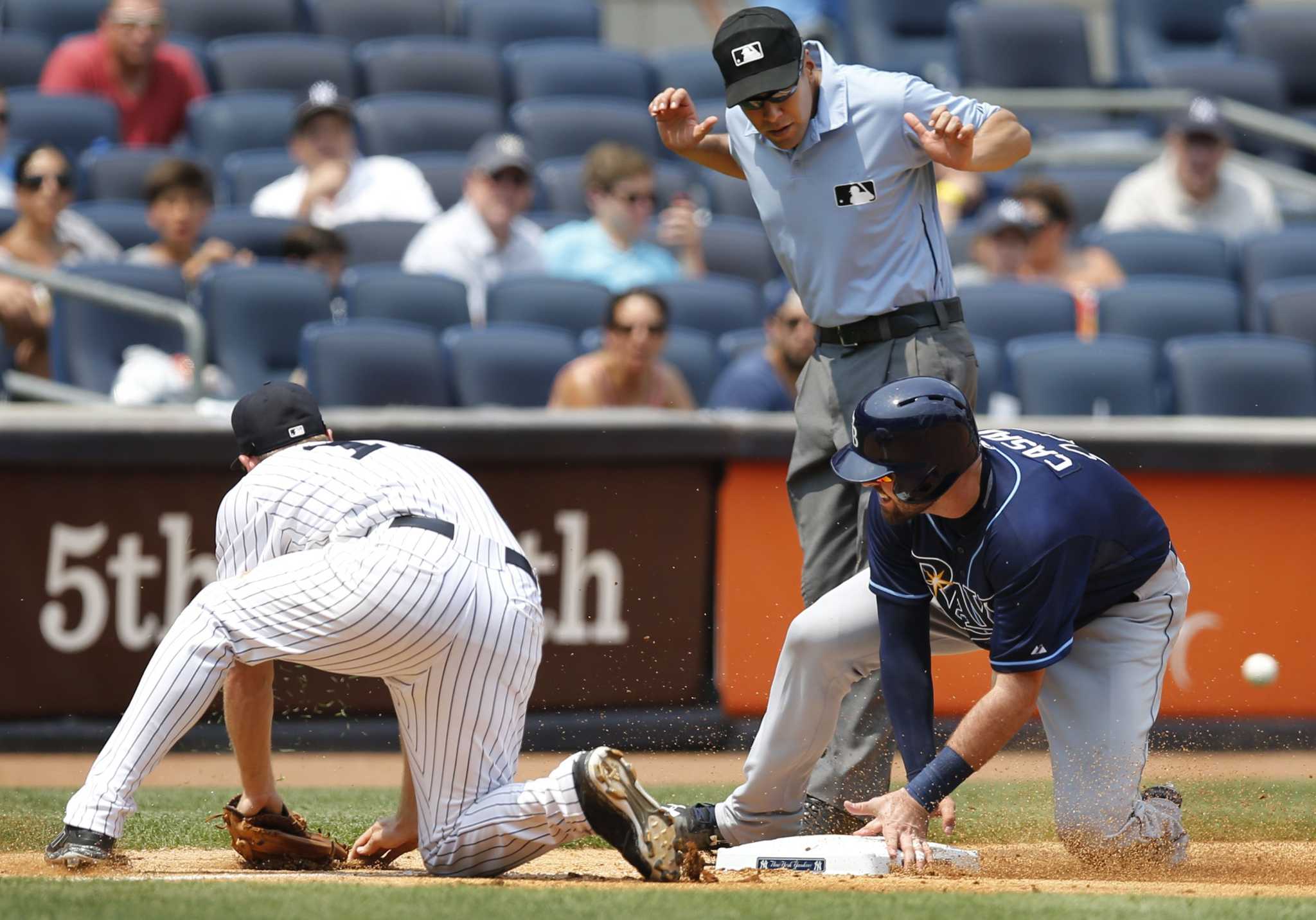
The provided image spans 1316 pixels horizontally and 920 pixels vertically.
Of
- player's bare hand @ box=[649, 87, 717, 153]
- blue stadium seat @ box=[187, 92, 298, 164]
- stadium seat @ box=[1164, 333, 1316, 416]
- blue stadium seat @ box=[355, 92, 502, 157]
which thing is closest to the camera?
player's bare hand @ box=[649, 87, 717, 153]

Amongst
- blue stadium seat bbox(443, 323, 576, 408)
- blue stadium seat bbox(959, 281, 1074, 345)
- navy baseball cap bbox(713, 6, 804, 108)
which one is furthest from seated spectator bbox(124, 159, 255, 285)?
navy baseball cap bbox(713, 6, 804, 108)

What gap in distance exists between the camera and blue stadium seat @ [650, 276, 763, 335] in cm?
855

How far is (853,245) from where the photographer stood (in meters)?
4.66

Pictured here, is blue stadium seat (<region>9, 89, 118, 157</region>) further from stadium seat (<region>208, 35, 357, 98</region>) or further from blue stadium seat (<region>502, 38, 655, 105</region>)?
blue stadium seat (<region>502, 38, 655, 105</region>)

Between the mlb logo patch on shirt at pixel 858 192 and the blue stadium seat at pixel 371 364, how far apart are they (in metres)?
3.24

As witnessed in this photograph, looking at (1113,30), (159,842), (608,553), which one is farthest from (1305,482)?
(1113,30)

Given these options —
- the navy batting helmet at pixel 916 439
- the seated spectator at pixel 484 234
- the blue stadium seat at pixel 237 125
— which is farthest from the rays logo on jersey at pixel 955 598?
the blue stadium seat at pixel 237 125

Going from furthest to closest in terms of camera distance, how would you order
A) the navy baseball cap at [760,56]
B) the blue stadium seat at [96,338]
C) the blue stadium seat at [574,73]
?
the blue stadium seat at [574,73] < the blue stadium seat at [96,338] < the navy baseball cap at [760,56]

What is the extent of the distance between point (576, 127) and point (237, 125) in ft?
6.08

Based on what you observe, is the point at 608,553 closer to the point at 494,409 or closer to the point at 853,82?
the point at 494,409

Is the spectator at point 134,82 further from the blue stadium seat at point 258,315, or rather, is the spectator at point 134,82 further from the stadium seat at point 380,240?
the blue stadium seat at point 258,315

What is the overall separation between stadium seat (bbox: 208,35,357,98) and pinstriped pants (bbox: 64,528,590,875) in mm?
6584

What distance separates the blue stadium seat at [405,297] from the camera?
8000mm

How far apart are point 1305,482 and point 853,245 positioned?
3.14 m
